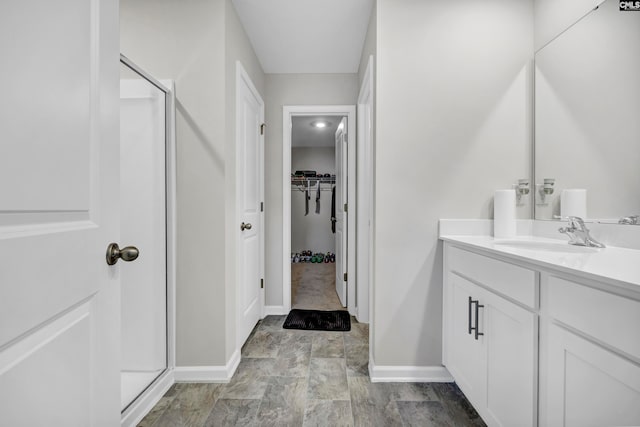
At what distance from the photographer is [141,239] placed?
1.81 metres

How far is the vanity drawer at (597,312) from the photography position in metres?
0.76

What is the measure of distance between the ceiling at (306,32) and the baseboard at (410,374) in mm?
2405

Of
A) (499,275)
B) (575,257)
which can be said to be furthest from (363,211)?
(575,257)

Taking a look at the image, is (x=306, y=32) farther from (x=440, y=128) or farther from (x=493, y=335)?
(x=493, y=335)

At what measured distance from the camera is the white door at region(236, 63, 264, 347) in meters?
2.26

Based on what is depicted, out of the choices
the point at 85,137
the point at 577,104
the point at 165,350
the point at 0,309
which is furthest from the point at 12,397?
the point at 577,104

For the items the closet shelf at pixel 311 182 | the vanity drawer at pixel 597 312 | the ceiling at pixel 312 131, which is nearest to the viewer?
the vanity drawer at pixel 597 312

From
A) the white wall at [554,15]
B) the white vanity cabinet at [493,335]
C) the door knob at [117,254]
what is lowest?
the white vanity cabinet at [493,335]

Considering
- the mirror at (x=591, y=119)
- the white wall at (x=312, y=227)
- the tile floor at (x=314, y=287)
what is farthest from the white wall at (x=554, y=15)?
the white wall at (x=312, y=227)

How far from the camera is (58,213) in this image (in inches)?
26.3

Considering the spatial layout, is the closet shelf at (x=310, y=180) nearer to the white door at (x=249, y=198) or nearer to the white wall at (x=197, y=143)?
the white door at (x=249, y=198)

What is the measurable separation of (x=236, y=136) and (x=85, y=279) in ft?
5.08

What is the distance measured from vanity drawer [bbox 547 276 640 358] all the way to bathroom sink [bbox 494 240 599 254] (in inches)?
22.0

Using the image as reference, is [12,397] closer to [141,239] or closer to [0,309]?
[0,309]
